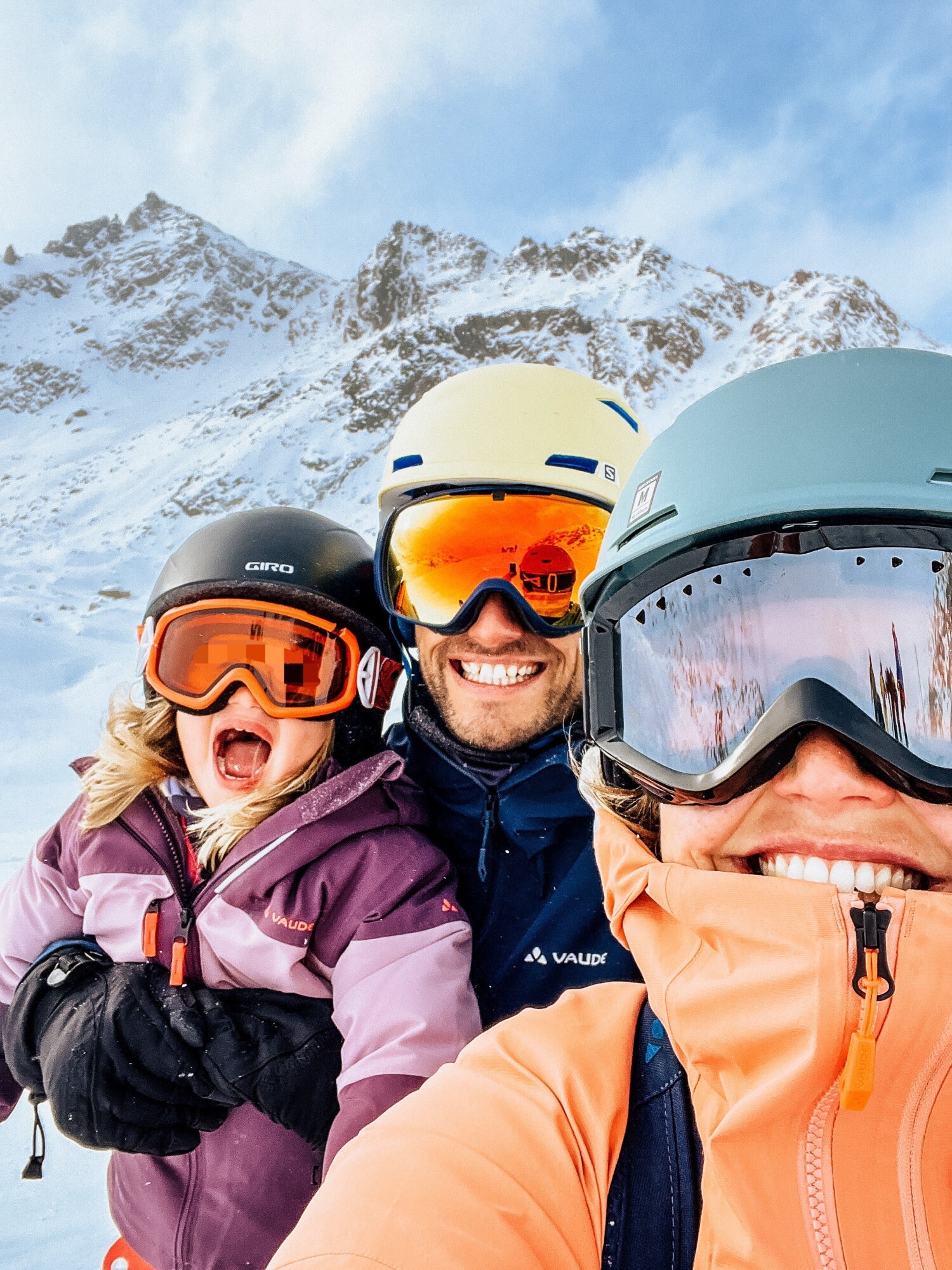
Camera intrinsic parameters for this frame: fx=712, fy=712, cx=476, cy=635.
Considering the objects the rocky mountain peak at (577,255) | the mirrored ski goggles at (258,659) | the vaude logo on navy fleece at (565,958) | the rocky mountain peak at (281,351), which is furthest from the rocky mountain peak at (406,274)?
the vaude logo on navy fleece at (565,958)

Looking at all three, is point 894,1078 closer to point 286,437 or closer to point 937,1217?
point 937,1217

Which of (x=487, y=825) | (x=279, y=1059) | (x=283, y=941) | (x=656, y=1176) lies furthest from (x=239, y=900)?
(x=656, y=1176)

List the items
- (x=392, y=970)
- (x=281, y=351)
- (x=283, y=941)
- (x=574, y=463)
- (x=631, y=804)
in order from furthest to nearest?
(x=281, y=351), (x=574, y=463), (x=283, y=941), (x=392, y=970), (x=631, y=804)

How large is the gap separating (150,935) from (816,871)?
1628 mm

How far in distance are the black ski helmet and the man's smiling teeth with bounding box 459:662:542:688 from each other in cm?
34

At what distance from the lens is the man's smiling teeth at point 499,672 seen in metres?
2.33

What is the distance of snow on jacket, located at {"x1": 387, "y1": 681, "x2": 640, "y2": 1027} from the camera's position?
6.25ft

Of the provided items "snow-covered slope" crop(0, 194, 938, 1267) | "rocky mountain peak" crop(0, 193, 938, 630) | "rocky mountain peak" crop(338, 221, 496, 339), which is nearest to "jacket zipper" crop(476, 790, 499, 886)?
"snow-covered slope" crop(0, 194, 938, 1267)

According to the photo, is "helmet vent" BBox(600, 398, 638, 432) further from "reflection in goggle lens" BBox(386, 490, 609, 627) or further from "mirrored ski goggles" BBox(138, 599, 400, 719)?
"mirrored ski goggles" BBox(138, 599, 400, 719)

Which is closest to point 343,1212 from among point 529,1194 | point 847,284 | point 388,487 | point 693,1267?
point 529,1194

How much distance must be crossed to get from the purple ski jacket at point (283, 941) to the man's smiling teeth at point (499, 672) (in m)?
0.49

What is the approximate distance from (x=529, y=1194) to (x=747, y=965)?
407 millimetres

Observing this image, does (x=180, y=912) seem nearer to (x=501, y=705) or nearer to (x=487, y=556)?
(x=501, y=705)

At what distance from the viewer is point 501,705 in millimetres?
2193
